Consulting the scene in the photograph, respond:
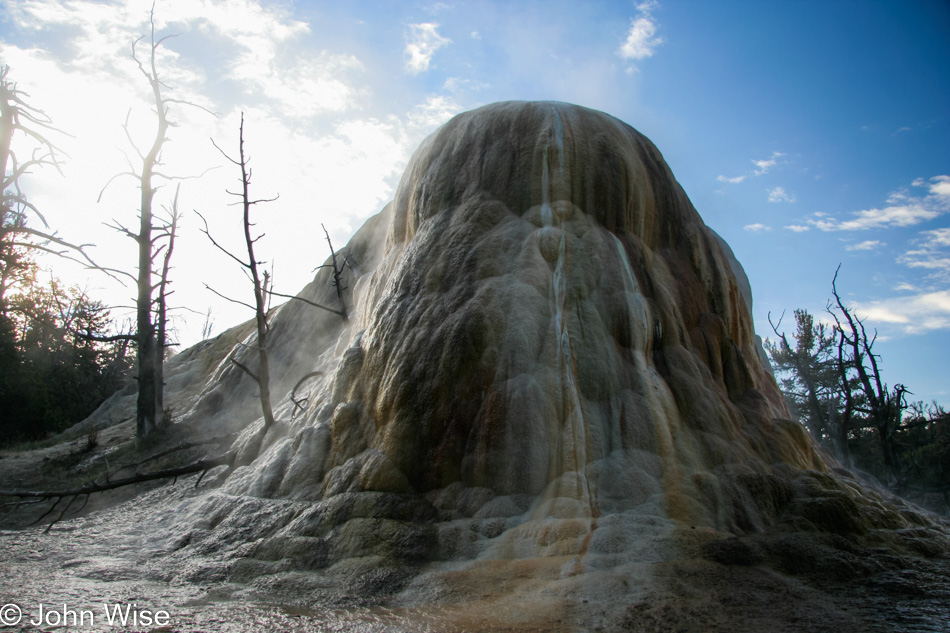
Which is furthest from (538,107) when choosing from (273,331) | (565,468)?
(273,331)

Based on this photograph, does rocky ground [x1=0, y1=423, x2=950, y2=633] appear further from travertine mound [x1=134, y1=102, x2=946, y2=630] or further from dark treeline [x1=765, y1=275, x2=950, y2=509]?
dark treeline [x1=765, y1=275, x2=950, y2=509]

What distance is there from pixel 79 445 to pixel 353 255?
7727 mm

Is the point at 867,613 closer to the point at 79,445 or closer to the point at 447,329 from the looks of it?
the point at 447,329

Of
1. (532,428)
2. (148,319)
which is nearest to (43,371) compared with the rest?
(148,319)

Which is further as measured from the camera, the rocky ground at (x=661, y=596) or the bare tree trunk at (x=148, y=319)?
the bare tree trunk at (x=148, y=319)

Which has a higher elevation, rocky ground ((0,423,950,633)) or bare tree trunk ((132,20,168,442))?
bare tree trunk ((132,20,168,442))

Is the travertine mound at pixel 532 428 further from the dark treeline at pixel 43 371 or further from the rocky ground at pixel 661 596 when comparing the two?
the dark treeline at pixel 43 371

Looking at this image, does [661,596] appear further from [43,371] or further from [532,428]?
[43,371]

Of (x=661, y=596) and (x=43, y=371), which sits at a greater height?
(x=43, y=371)

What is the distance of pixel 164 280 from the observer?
13.7 m

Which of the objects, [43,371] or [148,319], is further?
[43,371]

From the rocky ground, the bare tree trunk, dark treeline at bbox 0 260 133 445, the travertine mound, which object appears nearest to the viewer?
the rocky ground

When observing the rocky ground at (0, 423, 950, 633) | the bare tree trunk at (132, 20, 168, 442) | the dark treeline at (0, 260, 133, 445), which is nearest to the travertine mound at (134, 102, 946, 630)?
the rocky ground at (0, 423, 950, 633)

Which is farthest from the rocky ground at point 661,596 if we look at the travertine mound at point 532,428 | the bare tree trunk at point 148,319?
the bare tree trunk at point 148,319
